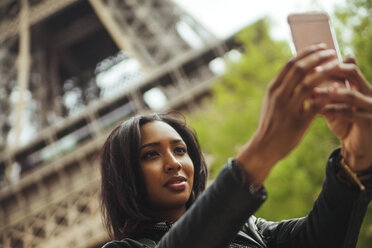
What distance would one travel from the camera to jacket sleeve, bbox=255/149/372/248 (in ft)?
4.04

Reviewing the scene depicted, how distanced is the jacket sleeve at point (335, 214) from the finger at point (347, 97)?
9.9 inches

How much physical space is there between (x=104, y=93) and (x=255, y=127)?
44.5ft

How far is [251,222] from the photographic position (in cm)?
155

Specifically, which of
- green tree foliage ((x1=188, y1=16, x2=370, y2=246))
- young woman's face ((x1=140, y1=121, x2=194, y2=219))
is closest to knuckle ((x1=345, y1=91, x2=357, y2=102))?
young woman's face ((x1=140, y1=121, x2=194, y2=219))

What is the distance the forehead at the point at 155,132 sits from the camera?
1.58 metres

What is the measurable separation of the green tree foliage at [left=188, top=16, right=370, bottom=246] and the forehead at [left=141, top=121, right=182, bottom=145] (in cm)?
367

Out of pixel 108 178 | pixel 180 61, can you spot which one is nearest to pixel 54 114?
pixel 180 61

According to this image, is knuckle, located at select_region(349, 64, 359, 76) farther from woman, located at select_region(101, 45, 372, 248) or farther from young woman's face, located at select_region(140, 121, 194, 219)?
young woman's face, located at select_region(140, 121, 194, 219)

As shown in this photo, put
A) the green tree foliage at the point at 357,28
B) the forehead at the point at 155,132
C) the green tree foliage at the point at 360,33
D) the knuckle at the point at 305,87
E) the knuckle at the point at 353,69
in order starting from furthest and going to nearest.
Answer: the green tree foliage at the point at 357,28, the green tree foliage at the point at 360,33, the forehead at the point at 155,132, the knuckle at the point at 353,69, the knuckle at the point at 305,87

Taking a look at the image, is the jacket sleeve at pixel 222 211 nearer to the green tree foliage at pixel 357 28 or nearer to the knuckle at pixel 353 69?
the knuckle at pixel 353 69

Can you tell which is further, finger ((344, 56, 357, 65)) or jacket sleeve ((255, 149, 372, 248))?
jacket sleeve ((255, 149, 372, 248))

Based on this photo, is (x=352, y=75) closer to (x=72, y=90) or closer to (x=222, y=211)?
(x=222, y=211)

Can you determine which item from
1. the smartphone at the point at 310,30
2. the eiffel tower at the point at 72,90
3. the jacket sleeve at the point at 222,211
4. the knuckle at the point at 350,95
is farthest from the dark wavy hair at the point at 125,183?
the eiffel tower at the point at 72,90

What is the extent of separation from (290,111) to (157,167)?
2.08 feet
